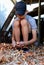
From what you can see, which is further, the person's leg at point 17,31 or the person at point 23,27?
the person's leg at point 17,31

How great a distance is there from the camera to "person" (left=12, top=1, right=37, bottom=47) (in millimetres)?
5203

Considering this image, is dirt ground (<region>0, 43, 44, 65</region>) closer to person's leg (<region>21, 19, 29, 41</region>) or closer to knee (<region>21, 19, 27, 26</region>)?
person's leg (<region>21, 19, 29, 41</region>)

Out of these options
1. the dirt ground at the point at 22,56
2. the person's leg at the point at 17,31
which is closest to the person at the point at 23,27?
the person's leg at the point at 17,31

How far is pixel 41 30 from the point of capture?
22.2ft

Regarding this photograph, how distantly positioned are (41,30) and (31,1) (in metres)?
1.08

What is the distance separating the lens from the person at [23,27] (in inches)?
205

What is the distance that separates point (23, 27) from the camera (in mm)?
5316

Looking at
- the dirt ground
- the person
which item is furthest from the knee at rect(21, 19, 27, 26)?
the dirt ground

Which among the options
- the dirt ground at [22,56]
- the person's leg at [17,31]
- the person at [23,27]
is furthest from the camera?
the person's leg at [17,31]

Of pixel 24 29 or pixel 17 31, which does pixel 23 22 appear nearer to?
pixel 24 29

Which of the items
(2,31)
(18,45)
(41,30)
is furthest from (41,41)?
(18,45)

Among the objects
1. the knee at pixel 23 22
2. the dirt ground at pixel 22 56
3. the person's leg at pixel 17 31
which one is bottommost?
the dirt ground at pixel 22 56

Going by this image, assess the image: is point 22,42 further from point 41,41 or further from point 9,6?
point 9,6

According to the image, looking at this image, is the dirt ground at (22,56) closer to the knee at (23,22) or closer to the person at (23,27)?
the person at (23,27)
